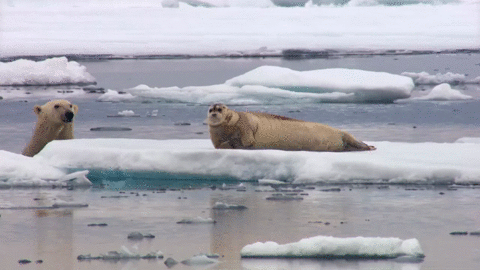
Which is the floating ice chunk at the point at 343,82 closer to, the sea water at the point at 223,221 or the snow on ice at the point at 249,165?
the sea water at the point at 223,221

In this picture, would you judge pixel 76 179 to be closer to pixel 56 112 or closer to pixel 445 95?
pixel 56 112

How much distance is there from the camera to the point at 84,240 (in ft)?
21.4

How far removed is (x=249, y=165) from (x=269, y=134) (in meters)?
1.00

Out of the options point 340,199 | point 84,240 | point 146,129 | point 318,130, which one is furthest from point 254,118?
point 146,129

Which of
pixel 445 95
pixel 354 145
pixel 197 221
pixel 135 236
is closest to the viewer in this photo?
pixel 135 236

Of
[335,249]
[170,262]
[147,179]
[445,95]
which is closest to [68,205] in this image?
[147,179]

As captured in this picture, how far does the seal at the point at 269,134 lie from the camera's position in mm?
10086

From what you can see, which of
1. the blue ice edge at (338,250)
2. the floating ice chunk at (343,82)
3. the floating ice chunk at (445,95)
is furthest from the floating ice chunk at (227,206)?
the floating ice chunk at (445,95)

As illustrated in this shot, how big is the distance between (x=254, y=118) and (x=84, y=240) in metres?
3.95

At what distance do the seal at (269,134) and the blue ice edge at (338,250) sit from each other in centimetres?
410

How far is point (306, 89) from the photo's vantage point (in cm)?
2297

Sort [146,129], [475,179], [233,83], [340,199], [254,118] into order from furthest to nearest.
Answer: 1. [233,83]
2. [146,129]
3. [254,118]
4. [475,179]
5. [340,199]

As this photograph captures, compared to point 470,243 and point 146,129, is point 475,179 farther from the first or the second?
point 146,129

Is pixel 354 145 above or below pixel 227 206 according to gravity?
above
